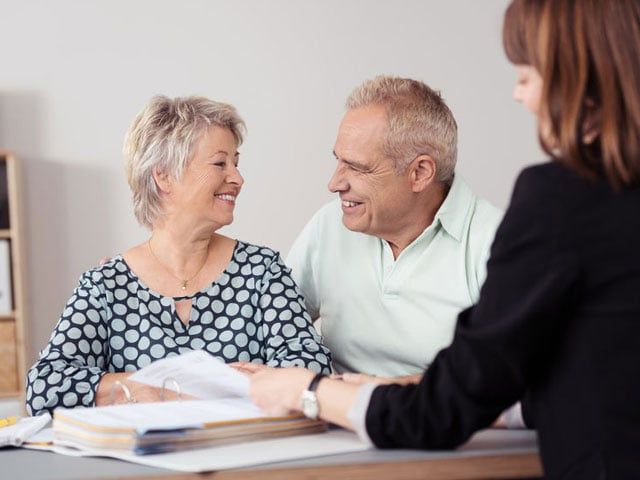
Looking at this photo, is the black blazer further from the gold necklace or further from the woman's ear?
the gold necklace

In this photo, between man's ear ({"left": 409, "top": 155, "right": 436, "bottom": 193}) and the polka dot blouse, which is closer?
the polka dot blouse

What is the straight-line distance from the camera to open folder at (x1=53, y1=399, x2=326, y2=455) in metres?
1.51

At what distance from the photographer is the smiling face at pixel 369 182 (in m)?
2.48

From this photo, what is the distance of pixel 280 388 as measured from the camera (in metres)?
1.58

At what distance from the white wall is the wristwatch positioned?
3.70 metres

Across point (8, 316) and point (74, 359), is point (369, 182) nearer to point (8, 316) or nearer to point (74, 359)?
point (74, 359)

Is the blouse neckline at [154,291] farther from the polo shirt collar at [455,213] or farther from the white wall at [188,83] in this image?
the white wall at [188,83]

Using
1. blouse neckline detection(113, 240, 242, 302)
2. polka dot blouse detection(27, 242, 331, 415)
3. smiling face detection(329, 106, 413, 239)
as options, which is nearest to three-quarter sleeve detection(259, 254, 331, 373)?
polka dot blouse detection(27, 242, 331, 415)

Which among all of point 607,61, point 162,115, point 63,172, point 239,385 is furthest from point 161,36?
point 607,61

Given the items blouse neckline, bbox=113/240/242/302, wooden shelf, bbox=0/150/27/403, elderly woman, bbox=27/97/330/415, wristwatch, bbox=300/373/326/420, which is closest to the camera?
wristwatch, bbox=300/373/326/420

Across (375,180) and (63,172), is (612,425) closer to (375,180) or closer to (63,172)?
(375,180)

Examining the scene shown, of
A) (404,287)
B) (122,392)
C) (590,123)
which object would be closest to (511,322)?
(590,123)

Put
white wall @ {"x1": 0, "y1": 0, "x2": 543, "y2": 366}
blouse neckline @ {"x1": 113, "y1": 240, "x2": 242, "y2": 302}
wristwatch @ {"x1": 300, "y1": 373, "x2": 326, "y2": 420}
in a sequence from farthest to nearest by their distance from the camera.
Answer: white wall @ {"x1": 0, "y1": 0, "x2": 543, "y2": 366} → blouse neckline @ {"x1": 113, "y1": 240, "x2": 242, "y2": 302} → wristwatch @ {"x1": 300, "y1": 373, "x2": 326, "y2": 420}

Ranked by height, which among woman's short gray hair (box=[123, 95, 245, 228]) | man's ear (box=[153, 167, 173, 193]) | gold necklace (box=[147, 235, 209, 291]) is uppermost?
woman's short gray hair (box=[123, 95, 245, 228])
